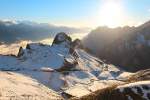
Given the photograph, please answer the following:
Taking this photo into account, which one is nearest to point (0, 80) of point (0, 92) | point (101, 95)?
point (0, 92)

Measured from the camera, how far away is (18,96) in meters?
130

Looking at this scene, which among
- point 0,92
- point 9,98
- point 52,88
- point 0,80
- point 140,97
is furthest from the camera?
point 52,88

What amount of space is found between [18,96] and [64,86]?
71331 millimetres

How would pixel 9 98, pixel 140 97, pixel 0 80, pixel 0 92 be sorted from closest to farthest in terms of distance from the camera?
pixel 140 97, pixel 9 98, pixel 0 92, pixel 0 80

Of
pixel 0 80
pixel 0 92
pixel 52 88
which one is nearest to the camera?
pixel 0 92

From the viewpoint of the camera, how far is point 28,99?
5005 inches

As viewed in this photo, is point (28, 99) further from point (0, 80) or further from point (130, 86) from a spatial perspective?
point (130, 86)

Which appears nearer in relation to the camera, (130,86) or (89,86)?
(130,86)

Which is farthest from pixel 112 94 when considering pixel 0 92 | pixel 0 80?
pixel 0 80

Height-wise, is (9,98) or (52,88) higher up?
(9,98)

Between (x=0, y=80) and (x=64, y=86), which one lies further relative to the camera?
(x=64, y=86)

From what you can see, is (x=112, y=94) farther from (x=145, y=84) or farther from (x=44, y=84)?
(x=44, y=84)

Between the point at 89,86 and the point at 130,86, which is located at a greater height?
the point at 130,86

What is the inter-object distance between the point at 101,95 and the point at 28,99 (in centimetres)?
7196
